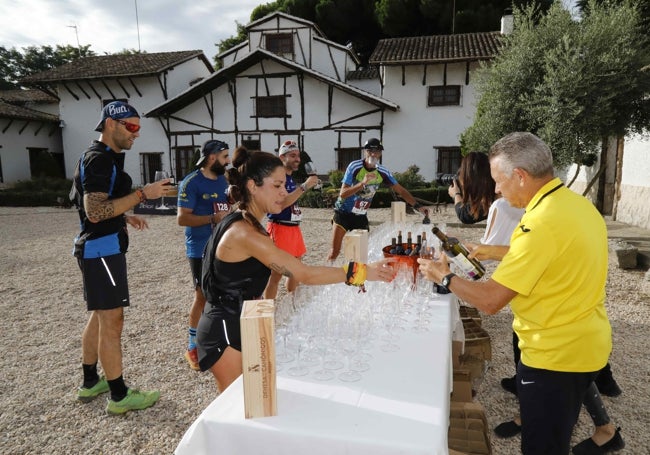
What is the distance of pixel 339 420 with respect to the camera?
1.61 metres

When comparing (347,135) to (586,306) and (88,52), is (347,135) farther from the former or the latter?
(88,52)

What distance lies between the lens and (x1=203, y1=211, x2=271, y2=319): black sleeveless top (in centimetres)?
229

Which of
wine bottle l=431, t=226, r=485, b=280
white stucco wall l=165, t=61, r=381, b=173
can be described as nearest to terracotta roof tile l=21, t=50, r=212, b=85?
white stucco wall l=165, t=61, r=381, b=173

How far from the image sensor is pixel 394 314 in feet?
8.27

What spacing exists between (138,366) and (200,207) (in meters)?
1.81

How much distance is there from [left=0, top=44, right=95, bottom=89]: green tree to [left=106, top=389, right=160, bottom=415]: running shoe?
48.3 meters

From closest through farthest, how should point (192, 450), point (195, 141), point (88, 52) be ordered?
1. point (192, 450)
2. point (195, 141)
3. point (88, 52)

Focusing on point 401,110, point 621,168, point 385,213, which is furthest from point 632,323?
point 401,110

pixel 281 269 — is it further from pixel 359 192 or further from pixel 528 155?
pixel 359 192

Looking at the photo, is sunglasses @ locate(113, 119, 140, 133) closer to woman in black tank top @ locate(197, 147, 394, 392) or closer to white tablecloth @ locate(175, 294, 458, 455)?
woman in black tank top @ locate(197, 147, 394, 392)

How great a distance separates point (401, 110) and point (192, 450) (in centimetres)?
2066

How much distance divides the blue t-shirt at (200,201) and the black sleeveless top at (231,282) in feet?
6.22

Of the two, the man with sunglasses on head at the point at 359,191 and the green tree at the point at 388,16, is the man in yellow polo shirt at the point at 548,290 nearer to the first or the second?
the man with sunglasses on head at the point at 359,191

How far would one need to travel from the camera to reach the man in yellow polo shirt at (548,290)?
1903mm
